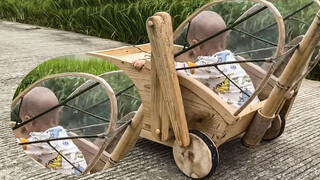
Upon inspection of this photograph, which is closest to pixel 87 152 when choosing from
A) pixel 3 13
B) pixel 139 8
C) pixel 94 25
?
pixel 139 8

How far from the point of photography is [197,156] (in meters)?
1.75

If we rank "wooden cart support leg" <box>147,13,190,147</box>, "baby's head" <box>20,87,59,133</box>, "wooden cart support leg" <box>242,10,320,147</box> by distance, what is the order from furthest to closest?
"wooden cart support leg" <box>242,10,320,147</box> → "wooden cart support leg" <box>147,13,190,147</box> → "baby's head" <box>20,87,59,133</box>

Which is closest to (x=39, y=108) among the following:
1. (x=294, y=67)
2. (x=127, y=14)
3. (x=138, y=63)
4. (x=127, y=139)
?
(x=127, y=139)

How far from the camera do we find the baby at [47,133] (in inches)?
45.9

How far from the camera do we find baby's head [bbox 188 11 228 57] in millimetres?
1598

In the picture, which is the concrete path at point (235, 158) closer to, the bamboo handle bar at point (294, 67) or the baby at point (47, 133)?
the bamboo handle bar at point (294, 67)

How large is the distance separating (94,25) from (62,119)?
2.19 m

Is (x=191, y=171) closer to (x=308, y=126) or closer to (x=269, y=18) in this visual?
(x=269, y=18)

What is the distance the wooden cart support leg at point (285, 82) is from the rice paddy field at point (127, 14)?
0.25 feet

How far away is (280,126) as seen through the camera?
7.05 feet

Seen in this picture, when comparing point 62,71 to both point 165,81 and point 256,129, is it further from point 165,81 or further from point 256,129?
point 256,129

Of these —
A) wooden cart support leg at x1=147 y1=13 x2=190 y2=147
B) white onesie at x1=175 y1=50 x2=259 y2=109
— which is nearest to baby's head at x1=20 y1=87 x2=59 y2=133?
wooden cart support leg at x1=147 y1=13 x2=190 y2=147

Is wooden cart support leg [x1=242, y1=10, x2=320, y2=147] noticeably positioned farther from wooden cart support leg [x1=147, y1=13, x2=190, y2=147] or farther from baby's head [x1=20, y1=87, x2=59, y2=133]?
baby's head [x1=20, y1=87, x2=59, y2=133]

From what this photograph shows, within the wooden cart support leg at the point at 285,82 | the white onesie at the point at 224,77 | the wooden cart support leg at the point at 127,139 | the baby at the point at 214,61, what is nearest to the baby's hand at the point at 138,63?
the baby at the point at 214,61
